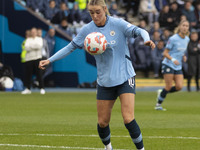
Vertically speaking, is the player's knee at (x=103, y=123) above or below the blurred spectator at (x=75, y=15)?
below

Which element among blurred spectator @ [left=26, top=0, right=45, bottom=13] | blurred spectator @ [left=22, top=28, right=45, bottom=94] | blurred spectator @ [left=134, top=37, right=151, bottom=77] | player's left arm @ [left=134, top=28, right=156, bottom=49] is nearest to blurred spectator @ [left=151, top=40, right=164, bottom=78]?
blurred spectator @ [left=134, top=37, right=151, bottom=77]

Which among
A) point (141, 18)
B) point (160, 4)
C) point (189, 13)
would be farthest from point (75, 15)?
point (189, 13)

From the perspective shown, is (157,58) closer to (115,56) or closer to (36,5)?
(36,5)

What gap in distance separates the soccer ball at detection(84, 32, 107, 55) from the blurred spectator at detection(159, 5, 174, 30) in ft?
75.0

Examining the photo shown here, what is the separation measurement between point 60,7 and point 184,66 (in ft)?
22.5

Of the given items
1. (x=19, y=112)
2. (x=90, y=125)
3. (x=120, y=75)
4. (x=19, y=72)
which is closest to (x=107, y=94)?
(x=120, y=75)

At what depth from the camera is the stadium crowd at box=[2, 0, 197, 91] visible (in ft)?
Result: 90.0

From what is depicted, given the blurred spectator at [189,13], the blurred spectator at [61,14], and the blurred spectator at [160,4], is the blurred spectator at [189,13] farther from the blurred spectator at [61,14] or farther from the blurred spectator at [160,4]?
the blurred spectator at [61,14]

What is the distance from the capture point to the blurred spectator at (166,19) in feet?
99.0

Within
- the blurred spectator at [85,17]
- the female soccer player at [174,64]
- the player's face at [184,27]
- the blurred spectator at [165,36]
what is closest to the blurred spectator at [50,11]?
the blurred spectator at [85,17]

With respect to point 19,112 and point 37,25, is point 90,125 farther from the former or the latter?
point 37,25

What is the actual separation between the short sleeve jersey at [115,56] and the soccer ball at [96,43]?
0.15 m

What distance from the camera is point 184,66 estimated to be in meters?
28.7

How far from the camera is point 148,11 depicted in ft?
103
